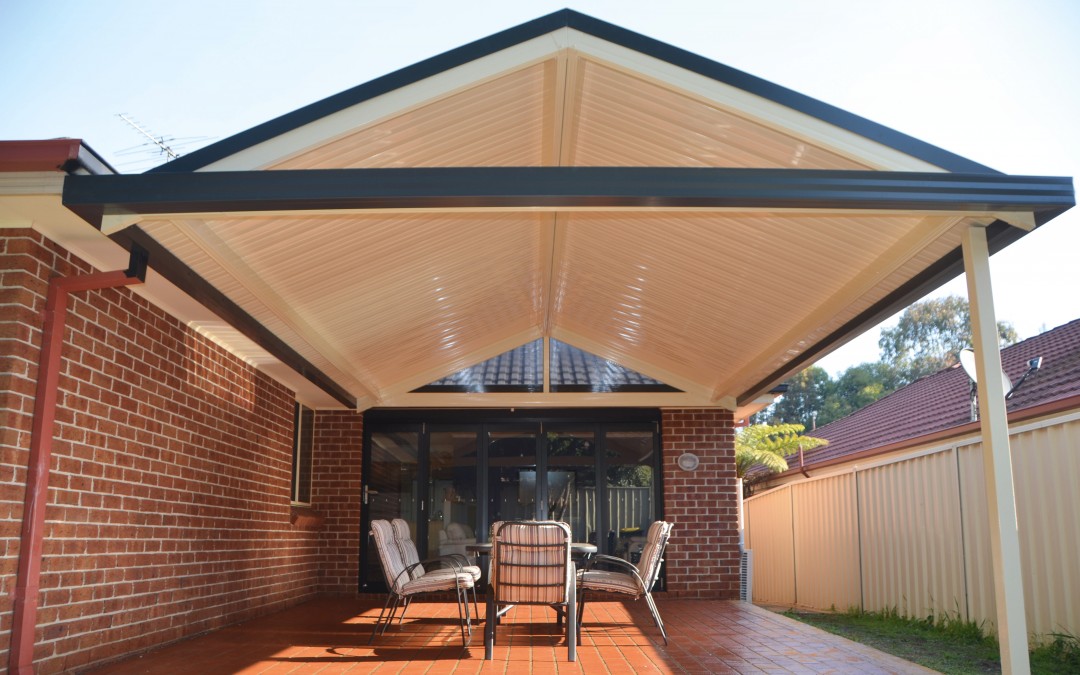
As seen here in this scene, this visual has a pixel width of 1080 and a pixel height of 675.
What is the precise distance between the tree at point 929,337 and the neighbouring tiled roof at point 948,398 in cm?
2349

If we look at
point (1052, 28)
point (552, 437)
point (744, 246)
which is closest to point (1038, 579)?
point (744, 246)

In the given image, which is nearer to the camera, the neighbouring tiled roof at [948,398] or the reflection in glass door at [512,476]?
the neighbouring tiled roof at [948,398]

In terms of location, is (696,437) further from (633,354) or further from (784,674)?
(784,674)

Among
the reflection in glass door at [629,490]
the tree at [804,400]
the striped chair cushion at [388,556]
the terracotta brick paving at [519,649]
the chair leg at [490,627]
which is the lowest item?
the terracotta brick paving at [519,649]

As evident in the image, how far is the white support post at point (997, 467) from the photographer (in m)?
4.32

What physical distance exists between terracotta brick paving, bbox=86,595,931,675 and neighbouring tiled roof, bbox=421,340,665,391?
10.1 feet

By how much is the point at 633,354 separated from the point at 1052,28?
19.7 meters

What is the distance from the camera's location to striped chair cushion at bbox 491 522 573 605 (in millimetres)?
6434

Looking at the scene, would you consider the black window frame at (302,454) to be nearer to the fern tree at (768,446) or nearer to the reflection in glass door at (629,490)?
the reflection in glass door at (629,490)

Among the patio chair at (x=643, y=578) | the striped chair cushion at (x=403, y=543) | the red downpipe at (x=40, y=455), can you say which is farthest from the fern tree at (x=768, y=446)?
the red downpipe at (x=40, y=455)

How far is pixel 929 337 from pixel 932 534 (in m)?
32.9

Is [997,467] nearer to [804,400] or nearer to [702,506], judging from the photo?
[702,506]

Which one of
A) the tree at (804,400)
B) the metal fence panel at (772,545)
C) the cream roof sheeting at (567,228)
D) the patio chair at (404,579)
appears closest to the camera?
the cream roof sheeting at (567,228)

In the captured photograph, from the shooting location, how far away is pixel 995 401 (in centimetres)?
460
